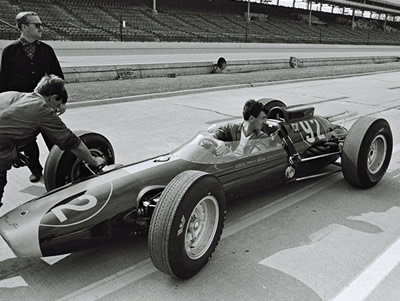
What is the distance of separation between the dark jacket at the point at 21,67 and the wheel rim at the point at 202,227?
8.37 feet

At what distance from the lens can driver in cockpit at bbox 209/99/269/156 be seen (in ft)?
13.4

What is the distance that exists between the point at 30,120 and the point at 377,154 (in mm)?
3878

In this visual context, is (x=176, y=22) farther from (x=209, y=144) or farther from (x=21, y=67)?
(x=209, y=144)

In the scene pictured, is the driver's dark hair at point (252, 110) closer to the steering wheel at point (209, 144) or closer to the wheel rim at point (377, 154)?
the steering wheel at point (209, 144)

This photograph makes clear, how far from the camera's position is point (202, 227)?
3.14 metres

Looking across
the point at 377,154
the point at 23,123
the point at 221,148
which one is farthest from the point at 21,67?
the point at 377,154

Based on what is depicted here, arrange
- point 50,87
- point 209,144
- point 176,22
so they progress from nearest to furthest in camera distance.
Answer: point 50,87, point 209,144, point 176,22

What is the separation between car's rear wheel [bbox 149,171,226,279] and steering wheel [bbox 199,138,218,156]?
0.75 metres

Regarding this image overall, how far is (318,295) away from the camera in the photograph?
2855 millimetres

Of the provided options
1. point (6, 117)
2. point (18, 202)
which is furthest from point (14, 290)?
point (18, 202)

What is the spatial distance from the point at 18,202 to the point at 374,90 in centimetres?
1324

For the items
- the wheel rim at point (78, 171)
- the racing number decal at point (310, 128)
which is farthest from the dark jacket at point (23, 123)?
the racing number decal at point (310, 128)

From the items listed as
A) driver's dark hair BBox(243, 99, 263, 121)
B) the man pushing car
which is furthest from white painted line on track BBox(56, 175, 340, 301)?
the man pushing car

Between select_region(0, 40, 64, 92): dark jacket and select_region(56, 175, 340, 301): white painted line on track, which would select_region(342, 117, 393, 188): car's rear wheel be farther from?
select_region(0, 40, 64, 92): dark jacket
